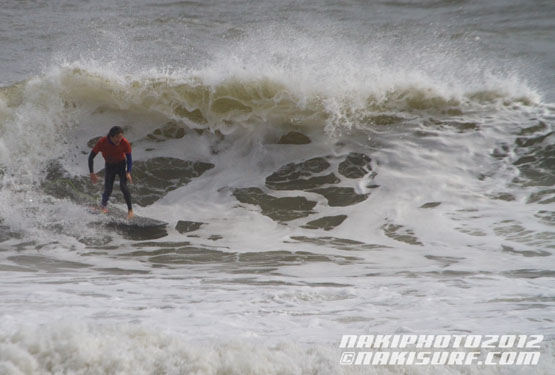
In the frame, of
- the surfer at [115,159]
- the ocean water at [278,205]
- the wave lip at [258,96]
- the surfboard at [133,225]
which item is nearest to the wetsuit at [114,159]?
the surfer at [115,159]

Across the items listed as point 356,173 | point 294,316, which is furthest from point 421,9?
point 294,316

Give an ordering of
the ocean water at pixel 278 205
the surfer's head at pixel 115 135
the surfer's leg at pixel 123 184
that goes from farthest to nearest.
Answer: the surfer's leg at pixel 123 184, the surfer's head at pixel 115 135, the ocean water at pixel 278 205

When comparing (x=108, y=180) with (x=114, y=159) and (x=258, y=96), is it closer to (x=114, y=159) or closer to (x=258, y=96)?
(x=114, y=159)

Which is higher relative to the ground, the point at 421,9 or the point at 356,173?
the point at 421,9

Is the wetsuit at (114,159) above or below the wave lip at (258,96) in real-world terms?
below

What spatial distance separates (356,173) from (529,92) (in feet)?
13.6

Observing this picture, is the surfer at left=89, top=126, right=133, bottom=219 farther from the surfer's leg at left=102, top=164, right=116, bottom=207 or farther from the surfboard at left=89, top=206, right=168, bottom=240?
the surfboard at left=89, top=206, right=168, bottom=240

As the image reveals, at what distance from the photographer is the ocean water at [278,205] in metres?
3.33

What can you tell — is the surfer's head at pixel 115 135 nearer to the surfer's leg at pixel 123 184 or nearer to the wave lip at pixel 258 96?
the surfer's leg at pixel 123 184

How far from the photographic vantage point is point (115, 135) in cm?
697

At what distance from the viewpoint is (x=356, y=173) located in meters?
8.67

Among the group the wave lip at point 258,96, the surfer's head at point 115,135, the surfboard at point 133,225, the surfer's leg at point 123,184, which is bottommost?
the surfboard at point 133,225

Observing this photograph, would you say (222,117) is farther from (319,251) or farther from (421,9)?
(421,9)

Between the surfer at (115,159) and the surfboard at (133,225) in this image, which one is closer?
the surfboard at (133,225)
